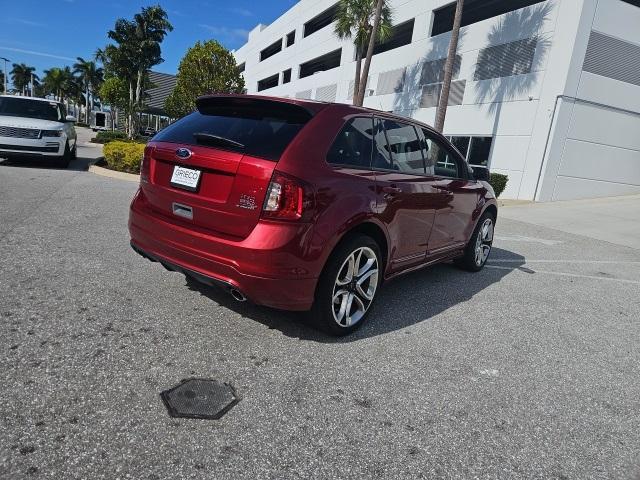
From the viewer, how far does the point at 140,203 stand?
3.53 metres

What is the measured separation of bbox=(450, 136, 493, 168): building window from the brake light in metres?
16.6

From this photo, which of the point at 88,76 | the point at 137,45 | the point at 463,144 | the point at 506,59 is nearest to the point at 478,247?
the point at 506,59

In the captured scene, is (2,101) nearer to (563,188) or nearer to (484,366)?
(484,366)

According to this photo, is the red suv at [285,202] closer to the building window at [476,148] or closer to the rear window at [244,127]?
the rear window at [244,127]

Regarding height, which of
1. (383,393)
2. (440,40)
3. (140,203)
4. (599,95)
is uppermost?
(440,40)

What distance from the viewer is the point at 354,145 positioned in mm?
3352

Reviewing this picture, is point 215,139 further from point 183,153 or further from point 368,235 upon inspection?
point 368,235

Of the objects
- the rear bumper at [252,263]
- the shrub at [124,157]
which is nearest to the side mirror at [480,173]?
the rear bumper at [252,263]

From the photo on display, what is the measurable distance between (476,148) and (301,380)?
60.2ft

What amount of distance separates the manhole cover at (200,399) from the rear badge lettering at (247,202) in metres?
1.07

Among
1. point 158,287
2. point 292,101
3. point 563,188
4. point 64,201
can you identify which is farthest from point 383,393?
point 563,188

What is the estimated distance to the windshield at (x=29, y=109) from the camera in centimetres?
1158

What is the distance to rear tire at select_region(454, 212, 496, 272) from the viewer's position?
18.2 feet

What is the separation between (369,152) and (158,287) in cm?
219
